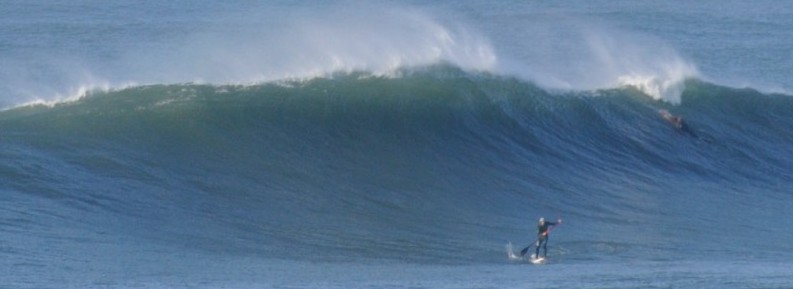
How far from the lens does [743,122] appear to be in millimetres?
29875

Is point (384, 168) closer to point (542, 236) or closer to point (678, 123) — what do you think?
point (542, 236)

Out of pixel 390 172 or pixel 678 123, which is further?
pixel 678 123

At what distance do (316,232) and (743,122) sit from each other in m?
13.1

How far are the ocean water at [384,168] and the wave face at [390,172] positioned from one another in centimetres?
5

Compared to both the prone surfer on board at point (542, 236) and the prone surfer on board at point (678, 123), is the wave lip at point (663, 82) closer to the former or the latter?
the prone surfer on board at point (678, 123)

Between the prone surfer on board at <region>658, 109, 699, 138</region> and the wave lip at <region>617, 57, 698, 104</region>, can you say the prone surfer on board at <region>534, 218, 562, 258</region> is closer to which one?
the prone surfer on board at <region>658, 109, 699, 138</region>

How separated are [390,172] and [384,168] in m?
0.19

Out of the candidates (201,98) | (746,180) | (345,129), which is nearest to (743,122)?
(746,180)

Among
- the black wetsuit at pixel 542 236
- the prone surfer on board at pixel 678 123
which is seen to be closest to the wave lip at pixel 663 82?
the prone surfer on board at pixel 678 123

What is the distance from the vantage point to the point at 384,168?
77.0 ft

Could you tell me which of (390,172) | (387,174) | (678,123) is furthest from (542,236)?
(678,123)

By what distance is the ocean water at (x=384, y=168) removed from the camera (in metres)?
17.3

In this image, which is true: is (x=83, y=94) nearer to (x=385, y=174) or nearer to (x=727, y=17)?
(x=385, y=174)

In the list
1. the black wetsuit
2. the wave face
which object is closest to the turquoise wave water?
the wave face
